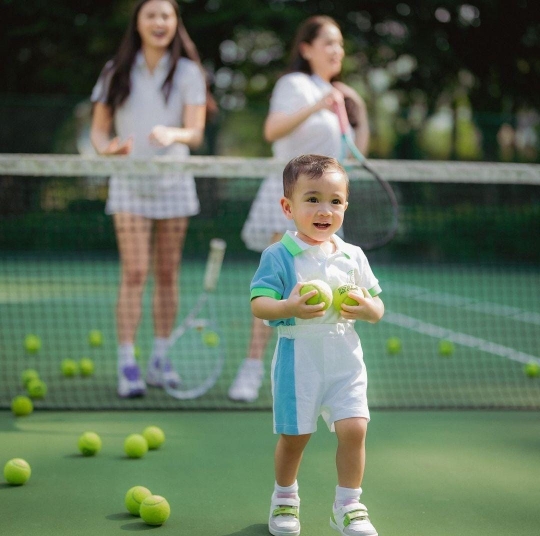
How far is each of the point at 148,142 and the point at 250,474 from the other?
1.97m

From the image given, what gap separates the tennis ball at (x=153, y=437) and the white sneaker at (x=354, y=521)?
1113 mm

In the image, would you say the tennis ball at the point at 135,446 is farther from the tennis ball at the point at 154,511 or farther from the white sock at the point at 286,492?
the white sock at the point at 286,492

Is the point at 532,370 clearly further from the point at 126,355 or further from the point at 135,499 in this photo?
the point at 135,499

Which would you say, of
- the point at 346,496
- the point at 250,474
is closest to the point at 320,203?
the point at 346,496

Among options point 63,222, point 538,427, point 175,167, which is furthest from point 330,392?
point 63,222

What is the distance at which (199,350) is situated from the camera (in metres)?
6.30

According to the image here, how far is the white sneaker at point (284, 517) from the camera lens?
2.66 meters

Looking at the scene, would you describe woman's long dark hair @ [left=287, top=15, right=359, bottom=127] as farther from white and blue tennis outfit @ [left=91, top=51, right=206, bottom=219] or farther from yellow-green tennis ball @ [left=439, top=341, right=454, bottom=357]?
yellow-green tennis ball @ [left=439, top=341, right=454, bottom=357]

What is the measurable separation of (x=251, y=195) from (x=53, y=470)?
941 cm

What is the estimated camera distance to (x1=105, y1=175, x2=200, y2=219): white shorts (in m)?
4.56

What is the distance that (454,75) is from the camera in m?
16.3

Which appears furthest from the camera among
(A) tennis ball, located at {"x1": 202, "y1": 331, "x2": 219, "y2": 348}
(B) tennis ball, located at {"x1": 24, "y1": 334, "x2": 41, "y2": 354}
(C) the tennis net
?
(A) tennis ball, located at {"x1": 202, "y1": 331, "x2": 219, "y2": 348}

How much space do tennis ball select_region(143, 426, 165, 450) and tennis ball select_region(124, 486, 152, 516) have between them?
724 mm

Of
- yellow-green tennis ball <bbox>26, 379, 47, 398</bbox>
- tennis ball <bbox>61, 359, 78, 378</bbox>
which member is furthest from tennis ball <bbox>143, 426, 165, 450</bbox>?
tennis ball <bbox>61, 359, 78, 378</bbox>
